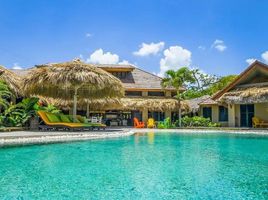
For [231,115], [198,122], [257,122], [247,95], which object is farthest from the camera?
[198,122]

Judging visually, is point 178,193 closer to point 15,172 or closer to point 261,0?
point 15,172

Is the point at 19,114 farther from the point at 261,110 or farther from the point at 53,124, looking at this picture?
the point at 261,110

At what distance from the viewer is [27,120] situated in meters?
16.6

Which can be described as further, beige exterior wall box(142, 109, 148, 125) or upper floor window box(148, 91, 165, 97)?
upper floor window box(148, 91, 165, 97)

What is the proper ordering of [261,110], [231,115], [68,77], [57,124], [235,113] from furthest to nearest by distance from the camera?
1. [235,113]
2. [231,115]
3. [261,110]
4. [68,77]
5. [57,124]

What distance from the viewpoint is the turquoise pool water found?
15.8 ft

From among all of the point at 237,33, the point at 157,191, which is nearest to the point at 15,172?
the point at 157,191

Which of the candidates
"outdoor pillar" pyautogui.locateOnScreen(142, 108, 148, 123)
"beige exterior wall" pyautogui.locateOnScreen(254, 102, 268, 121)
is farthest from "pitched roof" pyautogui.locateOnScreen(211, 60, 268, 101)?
"outdoor pillar" pyautogui.locateOnScreen(142, 108, 148, 123)

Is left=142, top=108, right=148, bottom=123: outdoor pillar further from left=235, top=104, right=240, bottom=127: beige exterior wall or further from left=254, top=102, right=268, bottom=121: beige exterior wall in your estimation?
left=254, top=102, right=268, bottom=121: beige exterior wall

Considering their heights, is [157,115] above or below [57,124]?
above

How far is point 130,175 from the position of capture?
20.1 ft

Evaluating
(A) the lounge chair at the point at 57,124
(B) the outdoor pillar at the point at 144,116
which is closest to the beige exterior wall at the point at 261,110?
(B) the outdoor pillar at the point at 144,116

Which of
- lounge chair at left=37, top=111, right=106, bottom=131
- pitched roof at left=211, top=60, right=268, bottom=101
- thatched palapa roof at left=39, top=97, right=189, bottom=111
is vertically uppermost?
pitched roof at left=211, top=60, right=268, bottom=101

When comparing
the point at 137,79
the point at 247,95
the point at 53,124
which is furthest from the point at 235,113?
the point at 53,124
